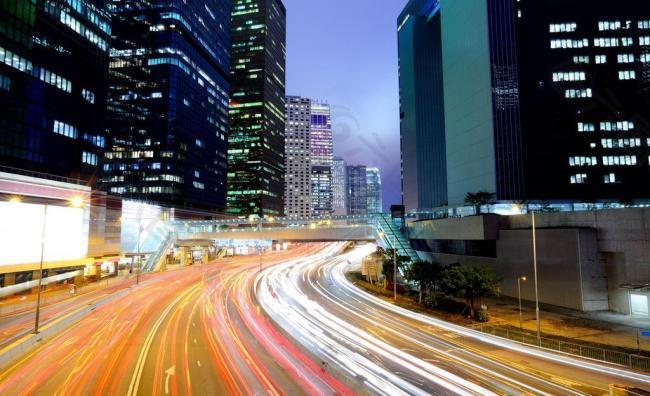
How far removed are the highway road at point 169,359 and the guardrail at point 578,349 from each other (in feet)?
54.6

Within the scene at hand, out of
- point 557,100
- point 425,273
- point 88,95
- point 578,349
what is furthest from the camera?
point 557,100

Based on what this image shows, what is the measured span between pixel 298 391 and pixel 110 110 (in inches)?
5859

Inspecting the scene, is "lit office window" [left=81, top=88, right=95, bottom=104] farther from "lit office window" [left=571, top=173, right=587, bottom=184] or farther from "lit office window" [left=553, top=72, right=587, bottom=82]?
"lit office window" [left=571, top=173, right=587, bottom=184]

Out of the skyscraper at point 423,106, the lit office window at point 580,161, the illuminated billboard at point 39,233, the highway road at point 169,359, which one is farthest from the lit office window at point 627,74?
the illuminated billboard at point 39,233

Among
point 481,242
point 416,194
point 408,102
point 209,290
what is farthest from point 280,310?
point 408,102

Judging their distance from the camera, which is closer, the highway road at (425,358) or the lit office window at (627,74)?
the highway road at (425,358)

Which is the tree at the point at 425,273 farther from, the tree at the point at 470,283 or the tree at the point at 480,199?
the tree at the point at 480,199

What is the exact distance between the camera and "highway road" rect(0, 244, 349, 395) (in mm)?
20344

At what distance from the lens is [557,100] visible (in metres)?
83.3

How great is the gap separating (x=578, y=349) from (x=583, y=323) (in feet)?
43.1

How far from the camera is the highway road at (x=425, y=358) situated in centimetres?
1986

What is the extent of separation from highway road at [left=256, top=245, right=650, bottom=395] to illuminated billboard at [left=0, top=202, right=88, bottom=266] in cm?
3685

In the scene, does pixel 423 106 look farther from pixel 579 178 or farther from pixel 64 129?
pixel 64 129

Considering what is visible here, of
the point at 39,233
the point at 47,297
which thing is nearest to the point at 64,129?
the point at 39,233
